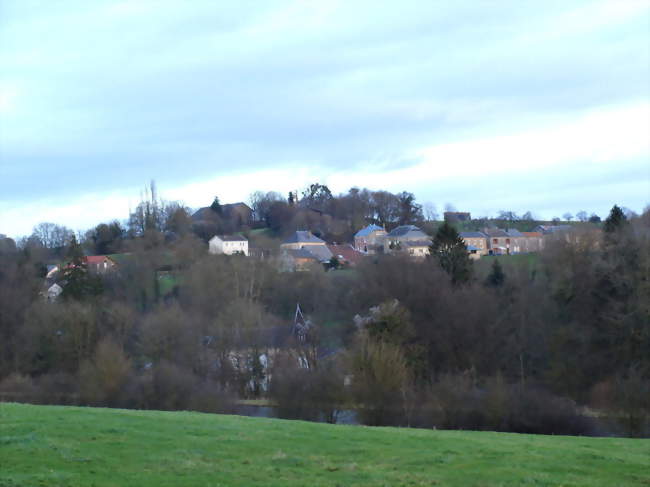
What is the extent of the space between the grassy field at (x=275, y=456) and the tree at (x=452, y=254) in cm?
2981

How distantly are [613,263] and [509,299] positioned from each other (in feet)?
31.1

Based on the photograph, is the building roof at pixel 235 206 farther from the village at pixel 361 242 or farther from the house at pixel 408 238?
the house at pixel 408 238

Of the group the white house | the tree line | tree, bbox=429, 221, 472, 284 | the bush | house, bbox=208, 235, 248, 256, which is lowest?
the bush

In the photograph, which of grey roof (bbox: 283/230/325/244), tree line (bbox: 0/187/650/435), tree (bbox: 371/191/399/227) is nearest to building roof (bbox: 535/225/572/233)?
tree line (bbox: 0/187/650/435)

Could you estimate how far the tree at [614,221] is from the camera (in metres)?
38.7

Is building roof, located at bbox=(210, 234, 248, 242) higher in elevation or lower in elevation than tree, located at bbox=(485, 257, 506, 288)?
higher

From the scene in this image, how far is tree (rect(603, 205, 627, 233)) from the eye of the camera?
3870 centimetres

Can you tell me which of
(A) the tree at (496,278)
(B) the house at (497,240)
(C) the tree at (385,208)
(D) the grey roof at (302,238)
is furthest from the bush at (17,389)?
(C) the tree at (385,208)

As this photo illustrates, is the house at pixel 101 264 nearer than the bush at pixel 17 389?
No

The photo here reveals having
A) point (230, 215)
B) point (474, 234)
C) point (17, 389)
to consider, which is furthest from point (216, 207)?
point (17, 389)

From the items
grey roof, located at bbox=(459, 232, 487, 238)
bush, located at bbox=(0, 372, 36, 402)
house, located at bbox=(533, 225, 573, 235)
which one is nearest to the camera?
bush, located at bbox=(0, 372, 36, 402)

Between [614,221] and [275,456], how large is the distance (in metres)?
34.3

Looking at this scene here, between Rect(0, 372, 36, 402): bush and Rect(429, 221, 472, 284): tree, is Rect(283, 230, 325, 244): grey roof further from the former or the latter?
Rect(0, 372, 36, 402): bush

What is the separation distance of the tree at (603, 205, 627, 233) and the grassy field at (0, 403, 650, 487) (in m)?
25.2
